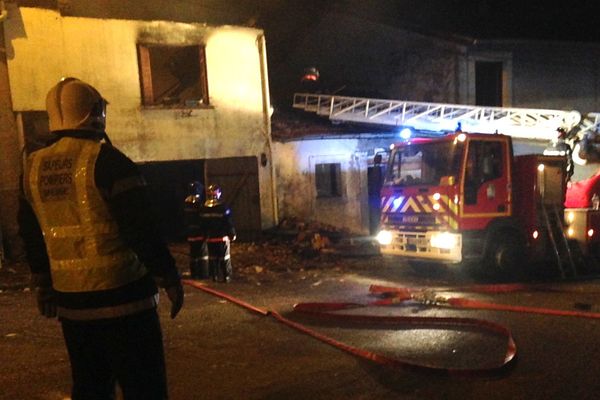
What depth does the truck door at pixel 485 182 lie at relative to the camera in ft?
29.1

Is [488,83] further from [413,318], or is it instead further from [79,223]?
[79,223]

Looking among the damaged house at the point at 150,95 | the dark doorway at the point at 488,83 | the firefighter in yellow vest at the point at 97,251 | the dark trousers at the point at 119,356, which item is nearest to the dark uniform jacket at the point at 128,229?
the firefighter in yellow vest at the point at 97,251

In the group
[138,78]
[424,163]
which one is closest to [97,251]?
[424,163]

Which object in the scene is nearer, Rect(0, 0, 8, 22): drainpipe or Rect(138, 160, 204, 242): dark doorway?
Rect(0, 0, 8, 22): drainpipe

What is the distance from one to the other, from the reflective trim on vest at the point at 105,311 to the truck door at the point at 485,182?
711cm

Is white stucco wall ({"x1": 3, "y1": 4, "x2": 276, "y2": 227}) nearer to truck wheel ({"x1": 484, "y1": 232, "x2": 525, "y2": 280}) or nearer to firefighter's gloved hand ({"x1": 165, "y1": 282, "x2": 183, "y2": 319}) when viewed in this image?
truck wheel ({"x1": 484, "y1": 232, "x2": 525, "y2": 280})

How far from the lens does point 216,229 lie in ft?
30.3

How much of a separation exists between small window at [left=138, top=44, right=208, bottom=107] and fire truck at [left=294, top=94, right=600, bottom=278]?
6316 millimetres

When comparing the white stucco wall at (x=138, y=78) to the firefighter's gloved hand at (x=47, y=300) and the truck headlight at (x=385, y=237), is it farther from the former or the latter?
the firefighter's gloved hand at (x=47, y=300)

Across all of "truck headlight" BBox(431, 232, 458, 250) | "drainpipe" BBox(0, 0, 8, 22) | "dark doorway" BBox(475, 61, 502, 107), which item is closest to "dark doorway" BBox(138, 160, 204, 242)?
"drainpipe" BBox(0, 0, 8, 22)

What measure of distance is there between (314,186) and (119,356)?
1360 cm

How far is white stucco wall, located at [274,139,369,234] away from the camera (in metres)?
15.7

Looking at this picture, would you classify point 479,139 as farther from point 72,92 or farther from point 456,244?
point 72,92

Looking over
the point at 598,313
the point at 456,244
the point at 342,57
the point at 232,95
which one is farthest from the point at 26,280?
the point at 342,57
